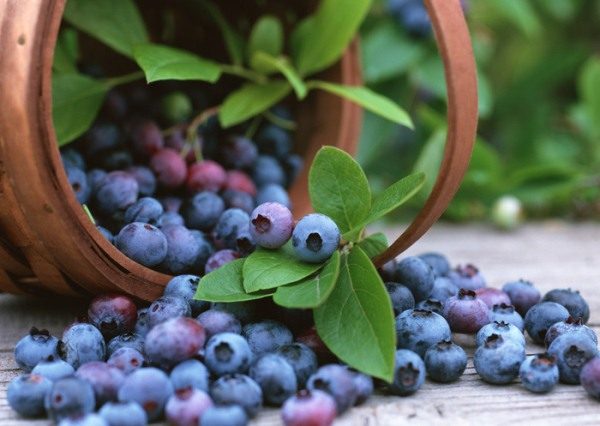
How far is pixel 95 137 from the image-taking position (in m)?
1.36

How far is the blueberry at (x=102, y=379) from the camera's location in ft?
3.12

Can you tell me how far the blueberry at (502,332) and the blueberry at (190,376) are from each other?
1.11 ft

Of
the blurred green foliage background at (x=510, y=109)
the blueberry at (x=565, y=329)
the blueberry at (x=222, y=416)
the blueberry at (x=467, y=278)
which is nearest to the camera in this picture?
the blueberry at (x=222, y=416)

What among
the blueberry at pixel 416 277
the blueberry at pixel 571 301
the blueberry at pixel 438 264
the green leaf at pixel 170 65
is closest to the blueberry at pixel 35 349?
the green leaf at pixel 170 65

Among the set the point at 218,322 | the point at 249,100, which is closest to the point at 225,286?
the point at 218,322

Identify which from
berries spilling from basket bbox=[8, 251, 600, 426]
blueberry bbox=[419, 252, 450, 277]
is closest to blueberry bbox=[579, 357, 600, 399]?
berries spilling from basket bbox=[8, 251, 600, 426]

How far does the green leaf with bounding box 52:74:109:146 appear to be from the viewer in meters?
1.31

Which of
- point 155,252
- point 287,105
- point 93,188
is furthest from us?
point 287,105

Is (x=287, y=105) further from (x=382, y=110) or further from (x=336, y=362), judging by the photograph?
(x=336, y=362)

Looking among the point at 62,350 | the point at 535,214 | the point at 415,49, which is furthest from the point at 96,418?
the point at 535,214

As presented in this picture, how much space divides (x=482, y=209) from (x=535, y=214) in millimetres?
143

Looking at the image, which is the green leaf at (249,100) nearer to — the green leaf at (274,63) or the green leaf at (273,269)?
the green leaf at (274,63)

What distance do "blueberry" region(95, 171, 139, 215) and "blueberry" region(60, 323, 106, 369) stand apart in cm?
22

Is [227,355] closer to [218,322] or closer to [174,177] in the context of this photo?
[218,322]
